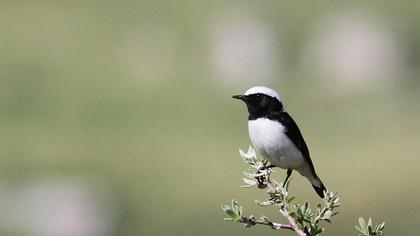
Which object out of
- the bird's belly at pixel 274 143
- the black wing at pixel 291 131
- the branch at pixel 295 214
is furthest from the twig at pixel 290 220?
the black wing at pixel 291 131

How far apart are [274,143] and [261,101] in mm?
268

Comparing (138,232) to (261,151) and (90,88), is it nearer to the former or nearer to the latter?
(90,88)

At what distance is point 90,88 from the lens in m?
29.6

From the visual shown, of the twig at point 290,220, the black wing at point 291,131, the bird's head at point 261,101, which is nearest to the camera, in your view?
the twig at point 290,220

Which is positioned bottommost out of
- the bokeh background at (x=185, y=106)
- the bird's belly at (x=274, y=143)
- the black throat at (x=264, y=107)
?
the bokeh background at (x=185, y=106)

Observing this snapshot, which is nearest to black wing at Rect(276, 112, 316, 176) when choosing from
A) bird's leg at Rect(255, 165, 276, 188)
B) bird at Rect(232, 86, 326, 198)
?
bird at Rect(232, 86, 326, 198)

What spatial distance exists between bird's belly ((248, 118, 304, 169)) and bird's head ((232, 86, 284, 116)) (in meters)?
0.06

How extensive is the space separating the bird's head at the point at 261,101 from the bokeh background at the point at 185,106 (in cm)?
993

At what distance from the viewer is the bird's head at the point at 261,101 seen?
22.1ft

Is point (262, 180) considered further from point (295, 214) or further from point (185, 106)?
point (185, 106)

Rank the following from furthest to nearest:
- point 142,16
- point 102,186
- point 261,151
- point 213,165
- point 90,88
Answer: point 142,16 → point 90,88 → point 213,165 → point 102,186 → point 261,151

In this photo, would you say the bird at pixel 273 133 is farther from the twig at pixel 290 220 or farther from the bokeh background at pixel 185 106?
the bokeh background at pixel 185 106

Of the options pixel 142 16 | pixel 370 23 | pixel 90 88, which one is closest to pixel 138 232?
pixel 90 88

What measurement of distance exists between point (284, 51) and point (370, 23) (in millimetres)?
2221
